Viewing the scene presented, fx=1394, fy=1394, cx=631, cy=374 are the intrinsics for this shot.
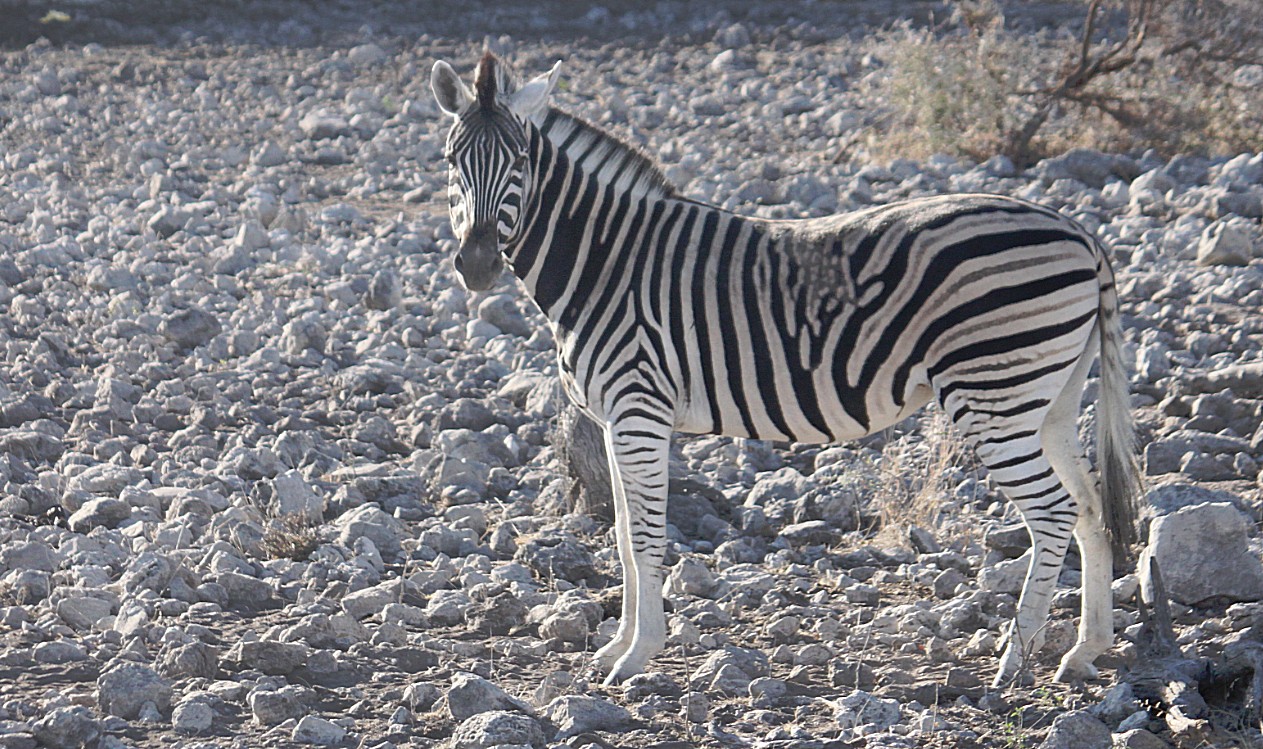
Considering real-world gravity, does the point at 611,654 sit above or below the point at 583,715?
above

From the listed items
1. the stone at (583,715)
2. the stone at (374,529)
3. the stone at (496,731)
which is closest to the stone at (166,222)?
the stone at (374,529)

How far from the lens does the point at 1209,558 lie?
541 centimetres

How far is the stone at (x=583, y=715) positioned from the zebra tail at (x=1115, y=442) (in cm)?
193

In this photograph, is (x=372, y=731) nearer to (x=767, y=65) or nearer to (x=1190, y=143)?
(x=1190, y=143)

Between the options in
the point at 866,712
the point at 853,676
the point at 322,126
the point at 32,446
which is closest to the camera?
the point at 866,712

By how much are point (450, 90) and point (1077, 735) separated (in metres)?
3.22

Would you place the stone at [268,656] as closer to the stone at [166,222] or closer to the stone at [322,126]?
the stone at [166,222]

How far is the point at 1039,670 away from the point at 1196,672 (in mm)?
706

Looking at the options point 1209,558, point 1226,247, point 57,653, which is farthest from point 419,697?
point 1226,247

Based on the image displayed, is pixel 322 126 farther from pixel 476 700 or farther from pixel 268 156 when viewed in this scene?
pixel 476 700

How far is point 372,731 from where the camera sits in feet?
15.1

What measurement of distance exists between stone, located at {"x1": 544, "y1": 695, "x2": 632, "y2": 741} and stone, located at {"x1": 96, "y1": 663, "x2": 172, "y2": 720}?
1284 millimetres

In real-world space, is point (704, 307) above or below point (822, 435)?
above

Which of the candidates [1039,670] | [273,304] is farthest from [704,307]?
[273,304]
